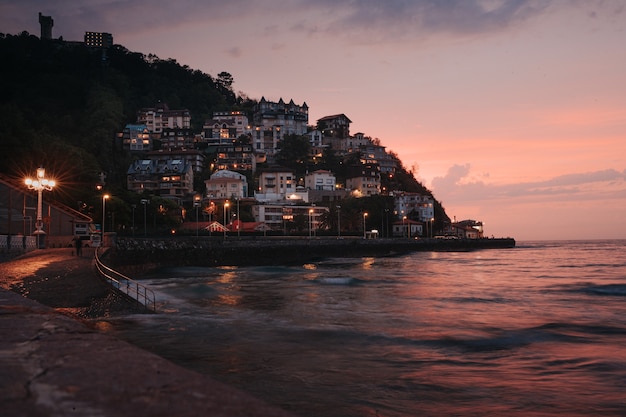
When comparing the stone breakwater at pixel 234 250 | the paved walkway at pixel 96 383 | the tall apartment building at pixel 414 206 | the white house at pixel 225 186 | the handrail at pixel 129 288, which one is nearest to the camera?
the paved walkway at pixel 96 383

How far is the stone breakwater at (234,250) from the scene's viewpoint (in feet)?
179

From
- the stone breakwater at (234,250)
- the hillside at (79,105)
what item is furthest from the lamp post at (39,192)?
the hillside at (79,105)

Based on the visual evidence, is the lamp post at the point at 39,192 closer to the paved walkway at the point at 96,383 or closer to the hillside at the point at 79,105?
the paved walkway at the point at 96,383

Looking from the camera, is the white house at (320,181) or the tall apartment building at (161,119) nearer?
the white house at (320,181)

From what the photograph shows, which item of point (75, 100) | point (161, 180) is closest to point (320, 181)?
point (161, 180)

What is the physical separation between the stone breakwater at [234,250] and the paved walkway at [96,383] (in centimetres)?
4323

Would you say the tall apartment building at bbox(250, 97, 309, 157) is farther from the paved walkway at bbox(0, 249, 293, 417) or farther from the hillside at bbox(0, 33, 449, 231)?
the paved walkway at bbox(0, 249, 293, 417)

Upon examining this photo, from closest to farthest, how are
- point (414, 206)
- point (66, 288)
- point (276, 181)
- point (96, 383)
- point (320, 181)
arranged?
1. point (96, 383)
2. point (66, 288)
3. point (276, 181)
4. point (320, 181)
5. point (414, 206)

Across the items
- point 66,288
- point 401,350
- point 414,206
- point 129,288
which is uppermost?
point 414,206

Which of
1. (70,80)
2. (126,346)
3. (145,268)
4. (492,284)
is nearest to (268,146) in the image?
(70,80)

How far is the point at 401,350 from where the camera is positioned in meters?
14.8

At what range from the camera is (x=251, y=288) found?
35812 mm

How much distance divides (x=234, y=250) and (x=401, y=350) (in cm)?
5937

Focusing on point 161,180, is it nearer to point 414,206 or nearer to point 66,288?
point 414,206
